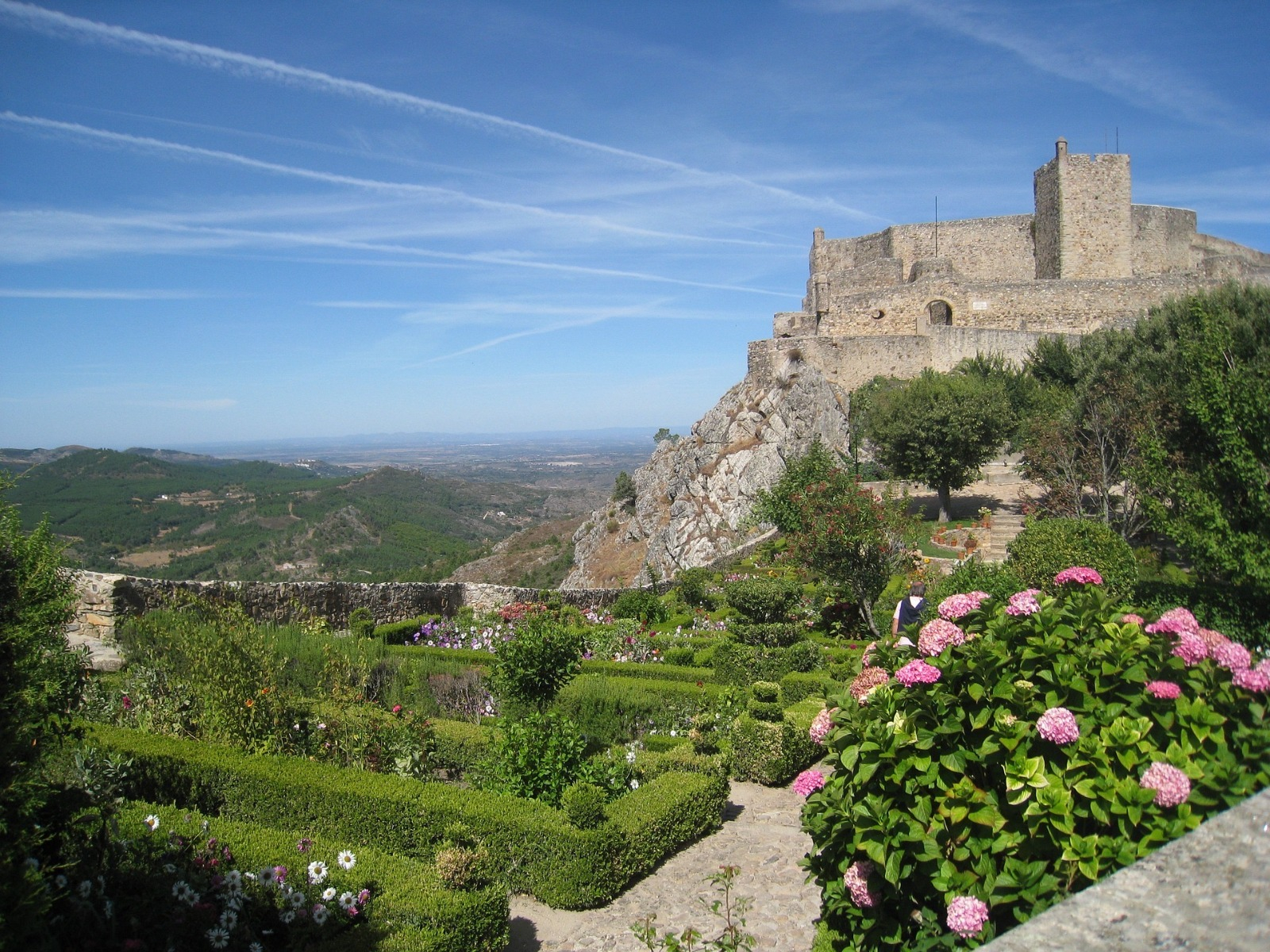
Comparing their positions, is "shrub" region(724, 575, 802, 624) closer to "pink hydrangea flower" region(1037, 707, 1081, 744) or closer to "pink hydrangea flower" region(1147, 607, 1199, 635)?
"pink hydrangea flower" region(1147, 607, 1199, 635)

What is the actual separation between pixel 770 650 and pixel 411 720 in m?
5.55

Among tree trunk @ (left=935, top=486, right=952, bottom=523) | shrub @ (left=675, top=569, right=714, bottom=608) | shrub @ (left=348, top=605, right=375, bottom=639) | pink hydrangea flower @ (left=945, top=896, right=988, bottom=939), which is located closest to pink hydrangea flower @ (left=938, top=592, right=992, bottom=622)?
pink hydrangea flower @ (left=945, top=896, right=988, bottom=939)

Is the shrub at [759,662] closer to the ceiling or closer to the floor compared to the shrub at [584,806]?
closer to the floor

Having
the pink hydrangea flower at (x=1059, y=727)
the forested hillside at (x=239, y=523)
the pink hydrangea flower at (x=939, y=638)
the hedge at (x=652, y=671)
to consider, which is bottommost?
the forested hillside at (x=239, y=523)

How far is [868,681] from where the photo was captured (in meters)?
4.10

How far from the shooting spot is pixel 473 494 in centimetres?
12750

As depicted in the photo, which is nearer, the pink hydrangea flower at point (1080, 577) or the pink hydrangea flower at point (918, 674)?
the pink hydrangea flower at point (918, 674)

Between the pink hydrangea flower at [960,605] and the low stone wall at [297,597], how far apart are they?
29.8ft

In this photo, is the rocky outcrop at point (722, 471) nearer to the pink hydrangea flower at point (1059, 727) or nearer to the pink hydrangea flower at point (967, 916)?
the pink hydrangea flower at point (1059, 727)

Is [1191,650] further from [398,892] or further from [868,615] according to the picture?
[868,615]

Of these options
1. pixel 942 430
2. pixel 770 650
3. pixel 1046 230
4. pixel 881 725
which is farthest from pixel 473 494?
pixel 881 725

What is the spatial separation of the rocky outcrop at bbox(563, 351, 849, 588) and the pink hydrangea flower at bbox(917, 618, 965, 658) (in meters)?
25.0

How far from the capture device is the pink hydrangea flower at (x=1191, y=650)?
10.1 ft

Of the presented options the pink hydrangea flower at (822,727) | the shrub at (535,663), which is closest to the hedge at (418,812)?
the shrub at (535,663)
